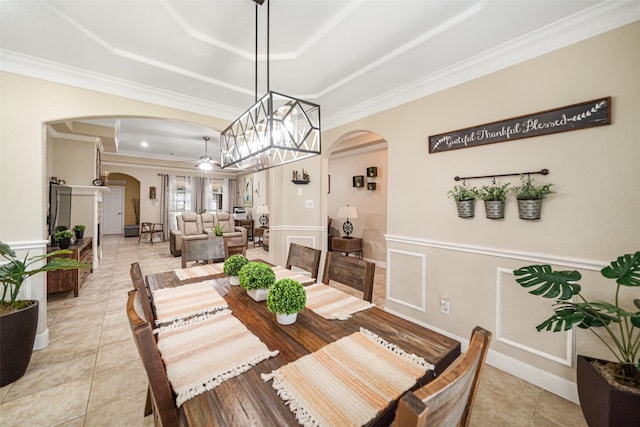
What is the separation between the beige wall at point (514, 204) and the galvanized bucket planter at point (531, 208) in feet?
0.24

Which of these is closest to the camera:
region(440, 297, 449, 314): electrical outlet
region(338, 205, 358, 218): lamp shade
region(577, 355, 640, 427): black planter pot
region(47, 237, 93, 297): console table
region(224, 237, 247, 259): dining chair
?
region(577, 355, 640, 427): black planter pot

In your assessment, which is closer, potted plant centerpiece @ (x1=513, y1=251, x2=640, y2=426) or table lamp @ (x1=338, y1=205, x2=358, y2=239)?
potted plant centerpiece @ (x1=513, y1=251, x2=640, y2=426)

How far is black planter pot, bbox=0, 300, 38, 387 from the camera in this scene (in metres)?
1.72

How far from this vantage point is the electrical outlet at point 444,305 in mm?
2314

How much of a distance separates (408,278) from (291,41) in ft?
8.14

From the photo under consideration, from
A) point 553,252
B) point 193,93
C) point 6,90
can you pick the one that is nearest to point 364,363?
point 553,252

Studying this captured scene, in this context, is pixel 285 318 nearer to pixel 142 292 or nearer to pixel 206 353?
pixel 206 353

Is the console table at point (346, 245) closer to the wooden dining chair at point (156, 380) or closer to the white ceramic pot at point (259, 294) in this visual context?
the white ceramic pot at point (259, 294)

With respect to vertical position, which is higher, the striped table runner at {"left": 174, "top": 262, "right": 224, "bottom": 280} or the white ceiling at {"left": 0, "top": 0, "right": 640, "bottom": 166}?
the white ceiling at {"left": 0, "top": 0, "right": 640, "bottom": 166}

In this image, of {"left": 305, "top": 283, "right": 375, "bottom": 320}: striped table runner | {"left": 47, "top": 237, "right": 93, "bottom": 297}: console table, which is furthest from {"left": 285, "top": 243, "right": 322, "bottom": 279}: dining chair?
{"left": 47, "top": 237, "right": 93, "bottom": 297}: console table

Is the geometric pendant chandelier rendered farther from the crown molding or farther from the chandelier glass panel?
the crown molding

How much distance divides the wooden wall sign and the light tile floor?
1.86 meters

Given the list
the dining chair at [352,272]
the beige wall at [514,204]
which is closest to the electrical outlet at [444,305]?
the beige wall at [514,204]

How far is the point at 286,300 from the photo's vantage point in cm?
115
